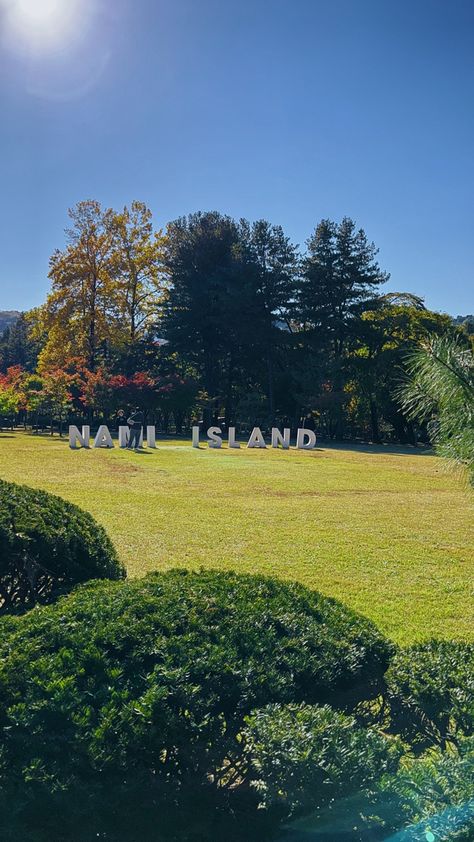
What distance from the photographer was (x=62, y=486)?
33.9 ft

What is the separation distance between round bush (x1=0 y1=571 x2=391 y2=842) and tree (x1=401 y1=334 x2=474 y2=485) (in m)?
1.31

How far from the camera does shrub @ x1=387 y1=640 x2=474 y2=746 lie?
2.19 m

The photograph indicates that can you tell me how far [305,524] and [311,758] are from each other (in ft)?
21.2

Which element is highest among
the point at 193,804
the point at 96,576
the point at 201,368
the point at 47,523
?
the point at 201,368

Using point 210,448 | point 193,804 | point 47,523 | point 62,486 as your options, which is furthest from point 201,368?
point 193,804

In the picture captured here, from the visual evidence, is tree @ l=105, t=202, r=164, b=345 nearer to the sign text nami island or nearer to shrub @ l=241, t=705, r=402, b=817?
the sign text nami island

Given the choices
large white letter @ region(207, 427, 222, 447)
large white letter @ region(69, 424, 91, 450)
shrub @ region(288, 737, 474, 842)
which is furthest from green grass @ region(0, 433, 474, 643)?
large white letter @ region(207, 427, 222, 447)

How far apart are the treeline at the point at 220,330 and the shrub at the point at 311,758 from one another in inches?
980

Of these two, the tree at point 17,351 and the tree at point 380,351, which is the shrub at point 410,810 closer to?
the tree at point 380,351

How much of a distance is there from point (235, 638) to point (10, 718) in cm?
89

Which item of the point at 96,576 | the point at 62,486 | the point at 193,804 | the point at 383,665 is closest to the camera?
the point at 193,804

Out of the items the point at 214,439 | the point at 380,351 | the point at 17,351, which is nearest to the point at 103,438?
the point at 214,439

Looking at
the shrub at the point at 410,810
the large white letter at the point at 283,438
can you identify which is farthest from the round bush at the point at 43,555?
the large white letter at the point at 283,438

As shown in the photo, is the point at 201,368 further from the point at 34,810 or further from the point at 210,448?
the point at 34,810
